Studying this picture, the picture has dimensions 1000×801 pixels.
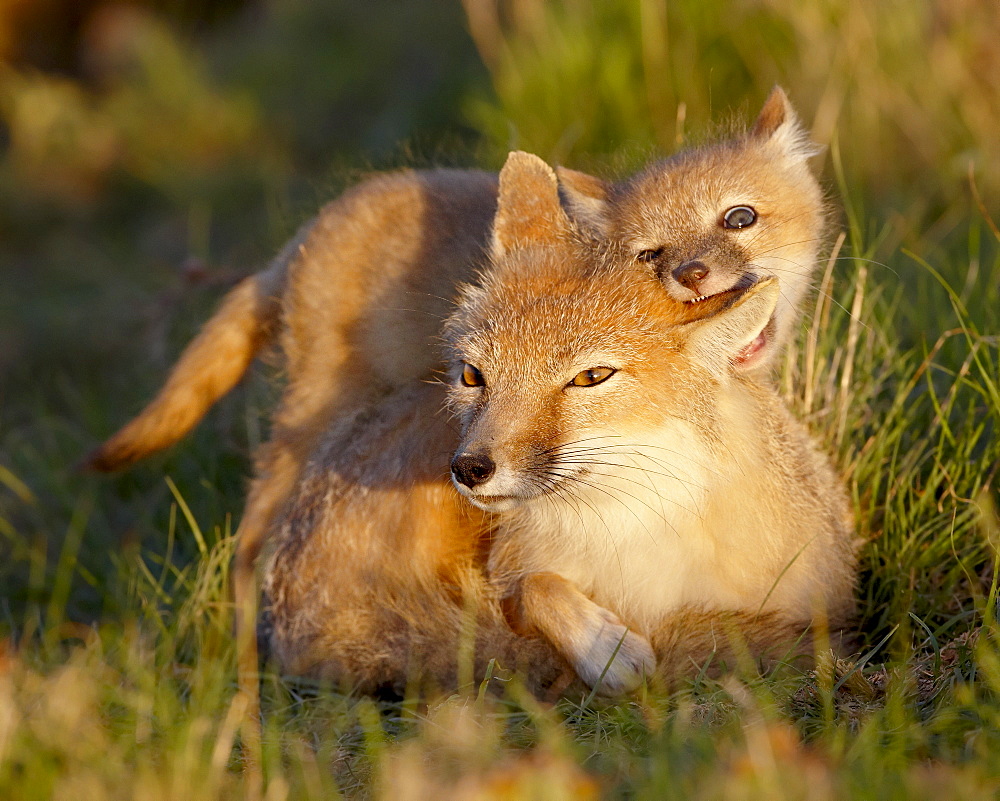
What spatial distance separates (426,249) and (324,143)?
713 centimetres

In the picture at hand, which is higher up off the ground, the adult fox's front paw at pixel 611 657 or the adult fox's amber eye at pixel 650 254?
the adult fox's amber eye at pixel 650 254

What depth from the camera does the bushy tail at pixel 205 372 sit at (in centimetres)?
417

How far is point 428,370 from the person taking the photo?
147 inches

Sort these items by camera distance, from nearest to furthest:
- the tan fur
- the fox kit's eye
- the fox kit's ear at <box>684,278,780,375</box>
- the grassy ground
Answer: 1. the grassy ground
2. the fox kit's ear at <box>684,278,780,375</box>
3. the tan fur
4. the fox kit's eye

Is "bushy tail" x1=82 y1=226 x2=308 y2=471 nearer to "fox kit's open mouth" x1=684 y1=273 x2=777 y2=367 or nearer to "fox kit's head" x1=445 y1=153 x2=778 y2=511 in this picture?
"fox kit's head" x1=445 y1=153 x2=778 y2=511

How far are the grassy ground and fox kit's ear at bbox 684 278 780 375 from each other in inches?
36.3

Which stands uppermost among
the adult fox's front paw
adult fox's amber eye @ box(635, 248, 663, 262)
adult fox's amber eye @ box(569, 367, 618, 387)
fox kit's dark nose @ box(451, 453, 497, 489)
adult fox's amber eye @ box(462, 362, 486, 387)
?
adult fox's amber eye @ box(635, 248, 663, 262)

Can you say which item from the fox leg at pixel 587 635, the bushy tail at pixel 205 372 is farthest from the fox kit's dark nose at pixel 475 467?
the bushy tail at pixel 205 372

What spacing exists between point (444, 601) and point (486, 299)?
991 millimetres

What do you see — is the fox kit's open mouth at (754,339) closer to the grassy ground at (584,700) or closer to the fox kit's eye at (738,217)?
the fox kit's eye at (738,217)

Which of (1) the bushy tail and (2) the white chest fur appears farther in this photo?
(1) the bushy tail

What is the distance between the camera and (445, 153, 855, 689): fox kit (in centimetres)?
295

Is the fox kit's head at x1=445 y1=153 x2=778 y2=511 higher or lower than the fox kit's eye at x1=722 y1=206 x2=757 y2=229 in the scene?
lower

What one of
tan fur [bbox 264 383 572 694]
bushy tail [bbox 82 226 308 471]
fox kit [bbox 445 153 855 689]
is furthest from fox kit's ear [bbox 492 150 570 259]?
bushy tail [bbox 82 226 308 471]
